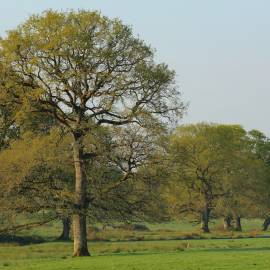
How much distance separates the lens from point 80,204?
38531mm

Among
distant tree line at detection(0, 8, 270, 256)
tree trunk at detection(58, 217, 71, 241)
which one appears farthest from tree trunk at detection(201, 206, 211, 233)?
distant tree line at detection(0, 8, 270, 256)

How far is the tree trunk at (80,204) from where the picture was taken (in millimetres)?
38312

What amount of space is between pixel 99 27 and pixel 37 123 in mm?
7188

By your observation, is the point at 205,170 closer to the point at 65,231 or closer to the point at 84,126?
the point at 65,231

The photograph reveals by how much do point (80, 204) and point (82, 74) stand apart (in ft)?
26.1

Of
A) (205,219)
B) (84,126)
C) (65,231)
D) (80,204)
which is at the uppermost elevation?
(84,126)

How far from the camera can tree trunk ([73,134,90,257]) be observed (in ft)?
126

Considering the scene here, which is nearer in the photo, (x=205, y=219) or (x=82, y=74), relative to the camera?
(x=82, y=74)

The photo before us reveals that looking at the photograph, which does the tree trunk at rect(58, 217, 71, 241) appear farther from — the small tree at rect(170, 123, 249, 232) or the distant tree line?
the distant tree line

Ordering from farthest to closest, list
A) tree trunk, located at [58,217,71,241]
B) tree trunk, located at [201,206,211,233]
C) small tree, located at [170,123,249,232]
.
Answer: small tree, located at [170,123,249,232]
tree trunk, located at [201,206,211,233]
tree trunk, located at [58,217,71,241]

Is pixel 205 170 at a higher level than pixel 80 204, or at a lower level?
higher

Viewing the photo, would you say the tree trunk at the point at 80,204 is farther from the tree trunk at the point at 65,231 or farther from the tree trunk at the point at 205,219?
the tree trunk at the point at 205,219

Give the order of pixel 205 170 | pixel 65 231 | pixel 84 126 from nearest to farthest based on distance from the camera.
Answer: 1. pixel 84 126
2. pixel 65 231
3. pixel 205 170

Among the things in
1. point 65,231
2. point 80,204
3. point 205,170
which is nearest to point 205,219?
point 205,170
